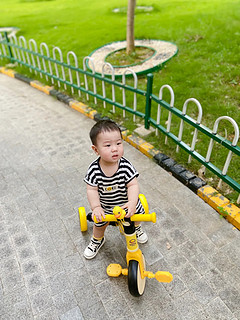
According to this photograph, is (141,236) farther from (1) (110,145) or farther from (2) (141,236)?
(1) (110,145)

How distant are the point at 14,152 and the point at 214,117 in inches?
133

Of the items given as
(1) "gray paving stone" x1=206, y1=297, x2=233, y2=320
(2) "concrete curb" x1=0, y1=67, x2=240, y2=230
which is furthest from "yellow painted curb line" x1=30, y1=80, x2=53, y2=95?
(1) "gray paving stone" x1=206, y1=297, x2=233, y2=320

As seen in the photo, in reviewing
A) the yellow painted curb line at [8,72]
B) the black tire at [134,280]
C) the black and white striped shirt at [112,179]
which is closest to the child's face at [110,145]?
the black and white striped shirt at [112,179]

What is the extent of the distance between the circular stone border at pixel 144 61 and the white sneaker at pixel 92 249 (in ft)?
13.5

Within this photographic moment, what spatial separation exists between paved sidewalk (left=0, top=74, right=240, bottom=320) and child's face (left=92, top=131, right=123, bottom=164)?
1.21 meters

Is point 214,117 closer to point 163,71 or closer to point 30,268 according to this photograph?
point 163,71

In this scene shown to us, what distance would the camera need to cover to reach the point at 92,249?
266cm

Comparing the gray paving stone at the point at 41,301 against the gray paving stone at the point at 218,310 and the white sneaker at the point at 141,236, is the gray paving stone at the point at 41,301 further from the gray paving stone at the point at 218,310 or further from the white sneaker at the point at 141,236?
the gray paving stone at the point at 218,310

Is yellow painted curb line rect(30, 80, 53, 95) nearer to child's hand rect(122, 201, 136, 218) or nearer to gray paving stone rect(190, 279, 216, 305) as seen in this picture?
child's hand rect(122, 201, 136, 218)

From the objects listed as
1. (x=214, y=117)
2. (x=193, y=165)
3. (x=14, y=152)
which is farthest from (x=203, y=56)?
(x=14, y=152)

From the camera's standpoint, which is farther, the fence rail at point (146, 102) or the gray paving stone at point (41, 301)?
the fence rail at point (146, 102)

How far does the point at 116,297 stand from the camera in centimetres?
235

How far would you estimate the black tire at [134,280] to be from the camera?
85.0 inches

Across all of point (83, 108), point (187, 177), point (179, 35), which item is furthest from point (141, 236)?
point (179, 35)
